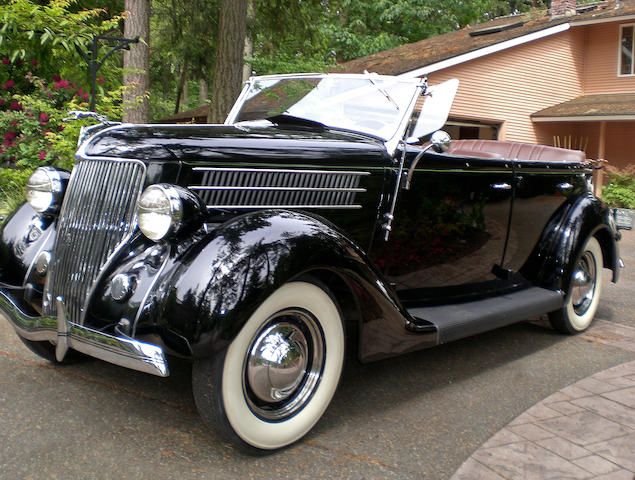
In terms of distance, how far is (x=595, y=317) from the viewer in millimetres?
5250

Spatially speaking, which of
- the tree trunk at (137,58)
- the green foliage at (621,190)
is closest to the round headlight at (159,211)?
the tree trunk at (137,58)

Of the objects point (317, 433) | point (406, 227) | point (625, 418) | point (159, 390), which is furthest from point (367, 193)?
point (625, 418)

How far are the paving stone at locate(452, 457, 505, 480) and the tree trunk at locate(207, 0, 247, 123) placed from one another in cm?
813

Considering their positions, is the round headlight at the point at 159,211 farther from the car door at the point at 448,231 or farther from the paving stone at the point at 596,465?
the paving stone at the point at 596,465

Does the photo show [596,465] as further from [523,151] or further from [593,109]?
Result: [593,109]

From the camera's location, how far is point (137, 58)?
11.1m

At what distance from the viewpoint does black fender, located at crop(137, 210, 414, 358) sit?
2.27 meters

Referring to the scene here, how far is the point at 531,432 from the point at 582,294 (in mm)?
2158

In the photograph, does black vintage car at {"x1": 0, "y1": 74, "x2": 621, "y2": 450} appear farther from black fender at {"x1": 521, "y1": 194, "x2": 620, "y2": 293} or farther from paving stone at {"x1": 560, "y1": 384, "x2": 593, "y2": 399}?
paving stone at {"x1": 560, "y1": 384, "x2": 593, "y2": 399}

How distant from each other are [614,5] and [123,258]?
796 inches

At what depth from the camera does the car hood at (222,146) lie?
2729mm

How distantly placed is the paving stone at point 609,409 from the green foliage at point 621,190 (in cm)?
1164

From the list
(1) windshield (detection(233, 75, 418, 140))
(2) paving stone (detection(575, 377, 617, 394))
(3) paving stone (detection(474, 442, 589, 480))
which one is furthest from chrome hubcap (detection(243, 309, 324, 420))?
(2) paving stone (detection(575, 377, 617, 394))

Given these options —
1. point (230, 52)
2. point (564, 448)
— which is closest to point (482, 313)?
point (564, 448)
